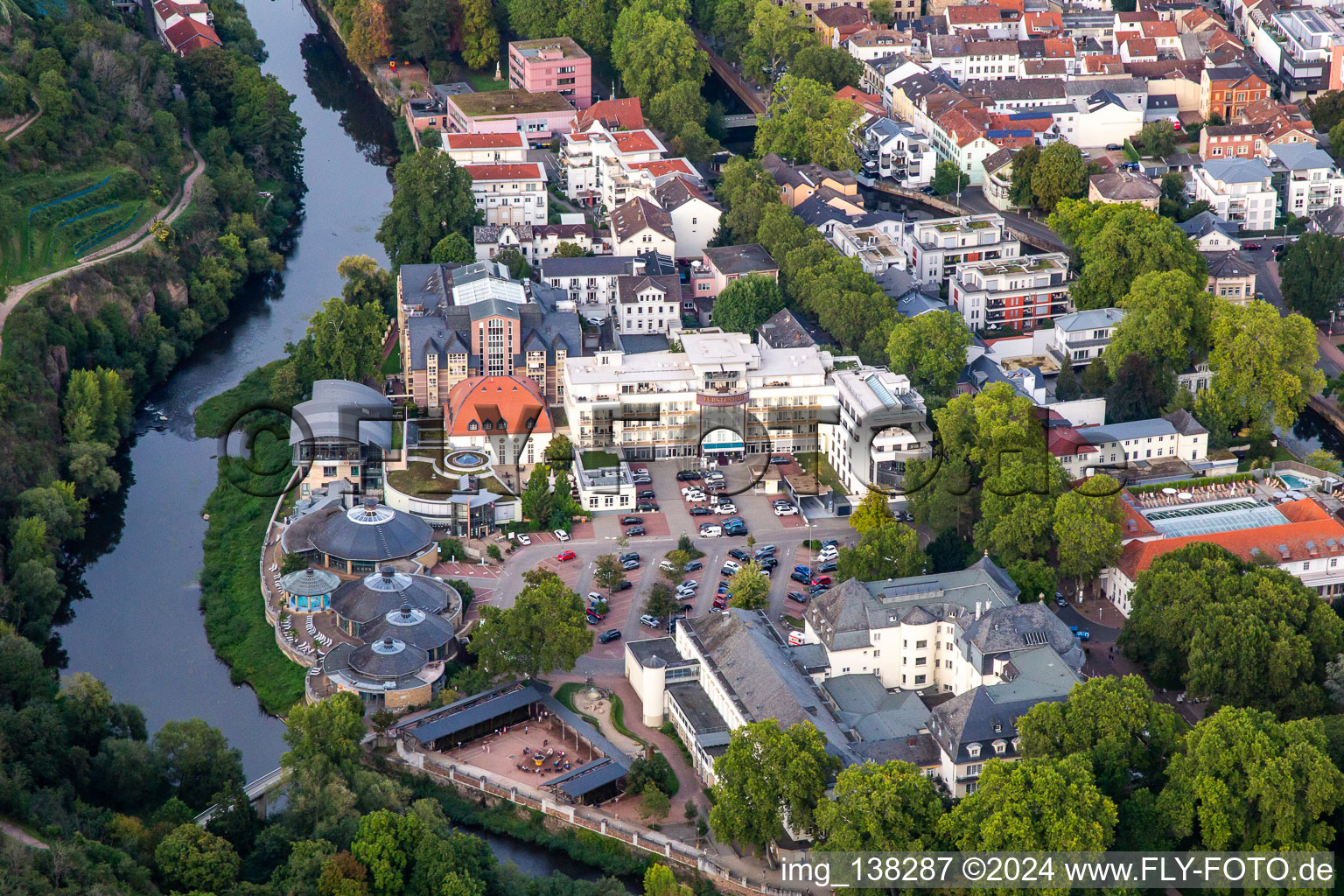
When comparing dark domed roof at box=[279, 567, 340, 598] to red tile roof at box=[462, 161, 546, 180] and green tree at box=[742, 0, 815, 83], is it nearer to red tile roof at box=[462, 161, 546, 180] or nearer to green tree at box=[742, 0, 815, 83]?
red tile roof at box=[462, 161, 546, 180]

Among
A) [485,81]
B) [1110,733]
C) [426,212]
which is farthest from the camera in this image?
[485,81]

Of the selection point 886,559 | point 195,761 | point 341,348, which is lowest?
point 195,761

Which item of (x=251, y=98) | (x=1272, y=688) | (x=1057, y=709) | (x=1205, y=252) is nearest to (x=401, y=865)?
(x=1057, y=709)

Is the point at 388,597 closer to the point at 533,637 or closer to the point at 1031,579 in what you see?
the point at 533,637

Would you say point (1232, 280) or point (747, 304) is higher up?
point (747, 304)

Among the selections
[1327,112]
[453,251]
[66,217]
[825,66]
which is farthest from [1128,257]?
[66,217]
